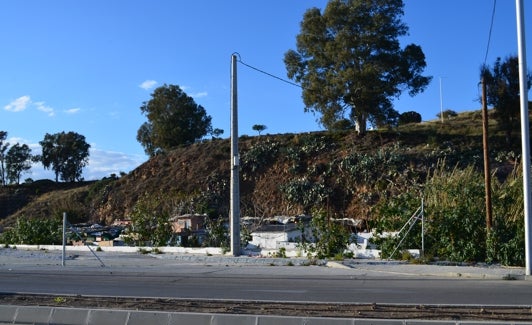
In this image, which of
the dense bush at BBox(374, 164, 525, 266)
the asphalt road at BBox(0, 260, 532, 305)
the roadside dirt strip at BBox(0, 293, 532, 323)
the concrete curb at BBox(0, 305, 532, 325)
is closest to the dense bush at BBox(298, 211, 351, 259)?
the dense bush at BBox(374, 164, 525, 266)

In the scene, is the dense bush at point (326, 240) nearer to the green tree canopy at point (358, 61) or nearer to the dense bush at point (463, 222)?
the dense bush at point (463, 222)

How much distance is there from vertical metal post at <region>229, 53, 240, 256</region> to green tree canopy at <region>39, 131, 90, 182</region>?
69.3 m

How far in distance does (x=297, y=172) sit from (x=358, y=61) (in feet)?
32.2

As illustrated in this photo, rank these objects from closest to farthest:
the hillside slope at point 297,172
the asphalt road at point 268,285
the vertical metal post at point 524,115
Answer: the asphalt road at point 268,285 → the vertical metal post at point 524,115 → the hillside slope at point 297,172

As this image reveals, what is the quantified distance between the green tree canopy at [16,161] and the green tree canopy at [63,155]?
3.01m

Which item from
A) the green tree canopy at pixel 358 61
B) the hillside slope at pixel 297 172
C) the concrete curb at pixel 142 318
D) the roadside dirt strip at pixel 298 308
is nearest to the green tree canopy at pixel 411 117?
the hillside slope at pixel 297 172

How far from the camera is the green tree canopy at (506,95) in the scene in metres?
45.4

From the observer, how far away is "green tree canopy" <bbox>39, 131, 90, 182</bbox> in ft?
287

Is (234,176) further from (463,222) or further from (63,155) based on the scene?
(63,155)

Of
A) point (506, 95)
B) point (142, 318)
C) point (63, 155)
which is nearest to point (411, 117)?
point (506, 95)

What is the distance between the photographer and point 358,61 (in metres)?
47.0

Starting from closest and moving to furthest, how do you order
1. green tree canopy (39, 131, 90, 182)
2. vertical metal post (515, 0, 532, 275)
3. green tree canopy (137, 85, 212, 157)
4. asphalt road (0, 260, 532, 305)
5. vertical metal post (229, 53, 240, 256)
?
asphalt road (0, 260, 532, 305) → vertical metal post (515, 0, 532, 275) → vertical metal post (229, 53, 240, 256) → green tree canopy (137, 85, 212, 157) → green tree canopy (39, 131, 90, 182)

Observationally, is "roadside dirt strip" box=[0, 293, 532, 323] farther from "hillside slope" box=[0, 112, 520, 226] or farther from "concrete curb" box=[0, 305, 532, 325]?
"hillside slope" box=[0, 112, 520, 226]

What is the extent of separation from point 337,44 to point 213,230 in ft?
81.6
